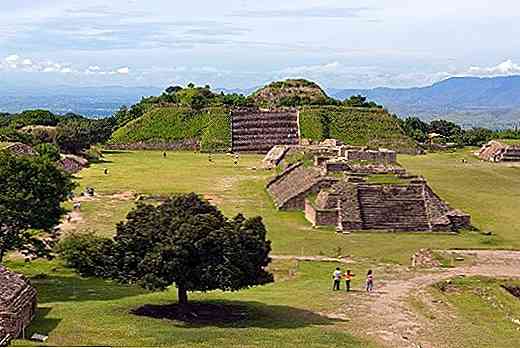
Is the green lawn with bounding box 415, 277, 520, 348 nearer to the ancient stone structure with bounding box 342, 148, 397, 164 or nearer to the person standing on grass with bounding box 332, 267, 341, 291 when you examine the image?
the person standing on grass with bounding box 332, 267, 341, 291

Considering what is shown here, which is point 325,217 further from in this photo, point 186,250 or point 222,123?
point 222,123

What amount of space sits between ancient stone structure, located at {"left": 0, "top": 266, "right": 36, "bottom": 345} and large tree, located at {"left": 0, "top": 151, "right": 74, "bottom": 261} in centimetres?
565

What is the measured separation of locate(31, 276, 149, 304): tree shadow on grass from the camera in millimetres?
25656

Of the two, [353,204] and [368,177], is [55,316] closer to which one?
[353,204]

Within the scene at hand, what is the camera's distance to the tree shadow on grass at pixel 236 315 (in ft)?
71.1

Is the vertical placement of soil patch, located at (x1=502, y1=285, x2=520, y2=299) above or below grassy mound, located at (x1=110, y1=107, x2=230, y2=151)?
below

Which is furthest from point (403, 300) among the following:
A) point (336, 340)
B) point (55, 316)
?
point (55, 316)

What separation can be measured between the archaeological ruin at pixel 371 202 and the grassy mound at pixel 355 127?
44.5 m

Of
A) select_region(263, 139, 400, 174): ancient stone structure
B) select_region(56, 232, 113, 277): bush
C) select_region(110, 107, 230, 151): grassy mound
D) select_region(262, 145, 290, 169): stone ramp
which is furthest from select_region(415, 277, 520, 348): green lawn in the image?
select_region(110, 107, 230, 151): grassy mound

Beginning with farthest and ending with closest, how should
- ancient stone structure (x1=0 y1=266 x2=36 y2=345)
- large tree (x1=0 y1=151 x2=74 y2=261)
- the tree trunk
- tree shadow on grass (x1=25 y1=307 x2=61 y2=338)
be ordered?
large tree (x1=0 y1=151 x2=74 y2=261), the tree trunk, tree shadow on grass (x1=25 y1=307 x2=61 y2=338), ancient stone structure (x1=0 y1=266 x2=36 y2=345)

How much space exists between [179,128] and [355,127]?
71.1 feet

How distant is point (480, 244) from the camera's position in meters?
38.2

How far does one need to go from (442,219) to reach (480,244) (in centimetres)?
455

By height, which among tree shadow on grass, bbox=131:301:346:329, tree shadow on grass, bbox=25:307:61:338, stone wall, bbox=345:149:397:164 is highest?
stone wall, bbox=345:149:397:164
